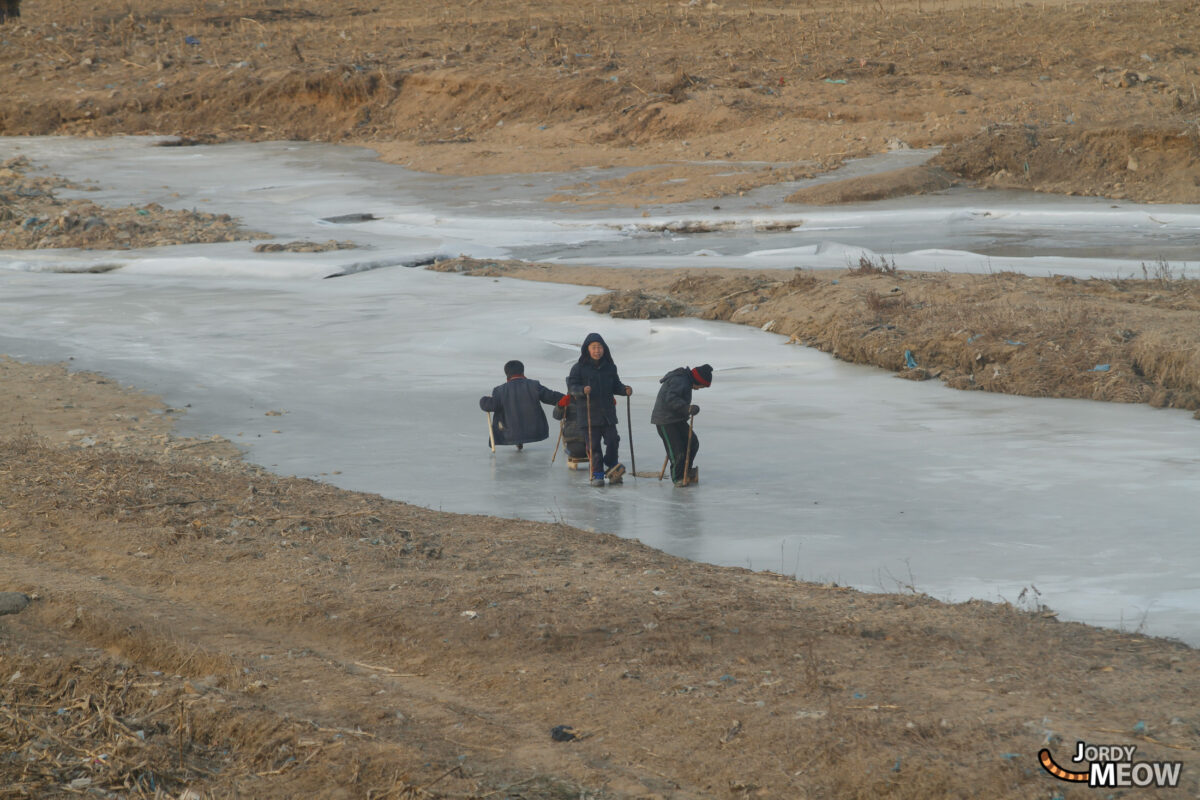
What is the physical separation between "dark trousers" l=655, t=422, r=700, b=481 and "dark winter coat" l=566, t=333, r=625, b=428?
1.56 ft

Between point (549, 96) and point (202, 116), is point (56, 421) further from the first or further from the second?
point (202, 116)

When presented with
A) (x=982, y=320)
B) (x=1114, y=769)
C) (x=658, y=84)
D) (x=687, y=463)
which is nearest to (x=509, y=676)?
(x=1114, y=769)

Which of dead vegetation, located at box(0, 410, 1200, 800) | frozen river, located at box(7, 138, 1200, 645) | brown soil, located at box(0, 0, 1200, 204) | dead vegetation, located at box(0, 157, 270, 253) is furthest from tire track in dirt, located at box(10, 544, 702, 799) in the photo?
brown soil, located at box(0, 0, 1200, 204)

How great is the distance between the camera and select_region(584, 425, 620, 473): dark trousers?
908 centimetres

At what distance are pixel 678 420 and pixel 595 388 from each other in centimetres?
74

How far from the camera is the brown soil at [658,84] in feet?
81.9

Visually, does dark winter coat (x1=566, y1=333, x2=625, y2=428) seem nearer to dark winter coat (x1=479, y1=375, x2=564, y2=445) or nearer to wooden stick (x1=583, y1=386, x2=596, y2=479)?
wooden stick (x1=583, y1=386, x2=596, y2=479)

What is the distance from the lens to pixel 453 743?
4453 mm

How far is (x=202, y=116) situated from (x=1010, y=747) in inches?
1508

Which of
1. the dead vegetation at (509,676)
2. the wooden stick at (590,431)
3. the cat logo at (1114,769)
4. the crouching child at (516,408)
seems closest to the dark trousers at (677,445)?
the wooden stick at (590,431)

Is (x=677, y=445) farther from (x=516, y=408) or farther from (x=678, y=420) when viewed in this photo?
(x=516, y=408)

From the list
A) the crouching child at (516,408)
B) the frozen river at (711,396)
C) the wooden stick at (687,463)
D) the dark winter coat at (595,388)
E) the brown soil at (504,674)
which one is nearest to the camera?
the brown soil at (504,674)

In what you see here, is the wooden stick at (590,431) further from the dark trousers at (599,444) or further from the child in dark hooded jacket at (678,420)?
the child in dark hooded jacket at (678,420)

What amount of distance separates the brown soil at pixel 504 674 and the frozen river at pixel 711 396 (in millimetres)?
910
